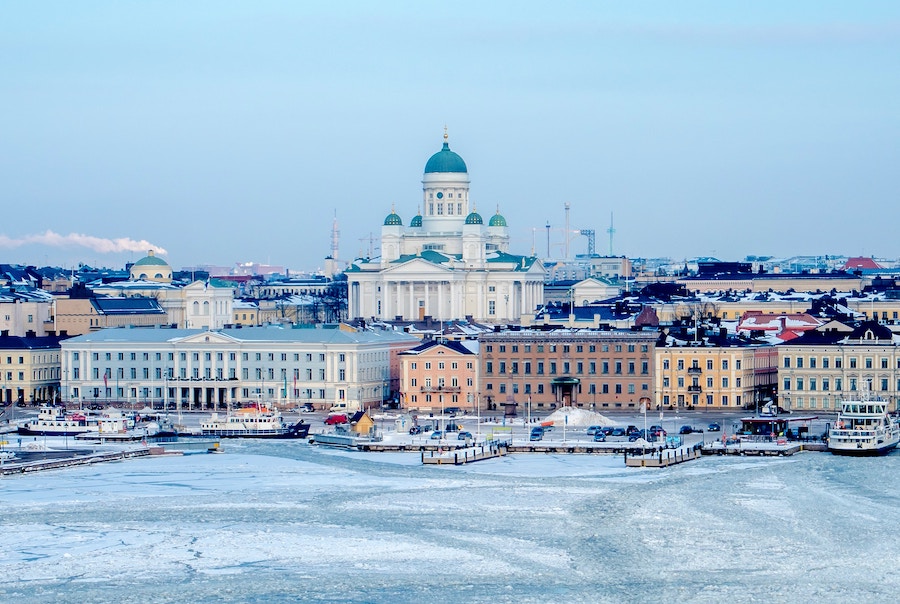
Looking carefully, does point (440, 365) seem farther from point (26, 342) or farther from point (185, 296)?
point (185, 296)

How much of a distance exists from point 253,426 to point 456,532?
22430 millimetres

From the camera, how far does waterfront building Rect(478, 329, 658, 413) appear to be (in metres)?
70.2

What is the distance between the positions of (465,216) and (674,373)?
39.7m

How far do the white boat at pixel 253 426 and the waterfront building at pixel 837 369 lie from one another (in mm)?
14802

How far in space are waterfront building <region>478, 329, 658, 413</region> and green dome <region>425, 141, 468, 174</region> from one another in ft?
125

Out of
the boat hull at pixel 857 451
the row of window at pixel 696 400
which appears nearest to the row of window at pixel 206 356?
the row of window at pixel 696 400

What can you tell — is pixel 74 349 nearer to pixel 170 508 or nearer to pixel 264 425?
pixel 264 425

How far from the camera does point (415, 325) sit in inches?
3558

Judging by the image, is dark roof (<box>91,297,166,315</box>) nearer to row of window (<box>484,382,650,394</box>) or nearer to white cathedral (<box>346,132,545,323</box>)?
white cathedral (<box>346,132,545,323</box>)

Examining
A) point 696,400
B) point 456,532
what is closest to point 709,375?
point 696,400

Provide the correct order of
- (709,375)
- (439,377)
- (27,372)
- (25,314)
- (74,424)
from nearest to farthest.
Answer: (74,424)
(709,375)
(439,377)
(27,372)
(25,314)

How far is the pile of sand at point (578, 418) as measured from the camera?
64312mm

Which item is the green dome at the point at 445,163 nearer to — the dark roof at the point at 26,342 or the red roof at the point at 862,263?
the dark roof at the point at 26,342

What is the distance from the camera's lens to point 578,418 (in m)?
64.7
